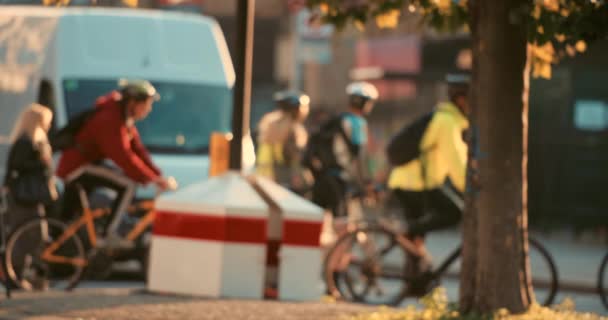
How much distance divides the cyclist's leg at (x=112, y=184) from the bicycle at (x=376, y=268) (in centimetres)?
Result: 177

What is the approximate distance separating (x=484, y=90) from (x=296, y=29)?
36.7m

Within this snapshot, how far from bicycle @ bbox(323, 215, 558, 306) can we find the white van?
3368 mm

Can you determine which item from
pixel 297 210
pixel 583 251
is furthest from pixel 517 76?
pixel 583 251

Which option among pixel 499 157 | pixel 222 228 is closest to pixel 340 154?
pixel 222 228

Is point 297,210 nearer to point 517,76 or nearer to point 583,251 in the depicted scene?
point 517,76

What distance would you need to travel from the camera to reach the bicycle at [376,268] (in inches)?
562

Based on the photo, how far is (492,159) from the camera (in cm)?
1062

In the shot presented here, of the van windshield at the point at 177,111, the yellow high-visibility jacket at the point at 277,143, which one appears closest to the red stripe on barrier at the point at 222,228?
the yellow high-visibility jacket at the point at 277,143

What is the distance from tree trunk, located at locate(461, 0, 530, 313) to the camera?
10.6 m

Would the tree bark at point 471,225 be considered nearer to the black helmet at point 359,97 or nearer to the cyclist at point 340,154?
the cyclist at point 340,154

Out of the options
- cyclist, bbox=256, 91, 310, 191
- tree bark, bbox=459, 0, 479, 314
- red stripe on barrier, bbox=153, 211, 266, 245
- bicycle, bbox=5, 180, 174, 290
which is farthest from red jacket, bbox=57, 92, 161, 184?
tree bark, bbox=459, 0, 479, 314

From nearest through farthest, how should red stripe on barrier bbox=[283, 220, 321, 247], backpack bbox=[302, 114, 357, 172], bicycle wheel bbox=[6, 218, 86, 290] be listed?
red stripe on barrier bbox=[283, 220, 321, 247] < bicycle wheel bbox=[6, 218, 86, 290] < backpack bbox=[302, 114, 357, 172]

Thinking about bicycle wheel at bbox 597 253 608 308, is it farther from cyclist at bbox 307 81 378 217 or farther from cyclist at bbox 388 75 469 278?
cyclist at bbox 307 81 378 217

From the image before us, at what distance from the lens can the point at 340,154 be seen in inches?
645
